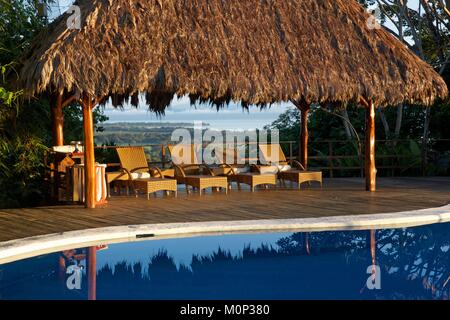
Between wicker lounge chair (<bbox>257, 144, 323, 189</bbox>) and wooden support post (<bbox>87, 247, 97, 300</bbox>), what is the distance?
5.36 metres

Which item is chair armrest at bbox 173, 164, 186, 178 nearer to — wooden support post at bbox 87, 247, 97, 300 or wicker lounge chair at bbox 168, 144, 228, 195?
wicker lounge chair at bbox 168, 144, 228, 195

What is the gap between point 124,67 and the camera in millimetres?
9203

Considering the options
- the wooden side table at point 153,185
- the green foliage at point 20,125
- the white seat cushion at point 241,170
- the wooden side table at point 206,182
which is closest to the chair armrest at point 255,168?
the white seat cushion at point 241,170

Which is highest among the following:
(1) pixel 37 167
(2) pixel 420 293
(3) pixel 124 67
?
(3) pixel 124 67

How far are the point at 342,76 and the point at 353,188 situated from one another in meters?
2.36

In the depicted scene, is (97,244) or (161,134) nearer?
(97,244)

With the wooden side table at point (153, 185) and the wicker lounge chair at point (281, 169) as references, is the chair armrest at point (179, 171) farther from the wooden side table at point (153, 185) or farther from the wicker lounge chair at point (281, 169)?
the wicker lounge chair at point (281, 169)

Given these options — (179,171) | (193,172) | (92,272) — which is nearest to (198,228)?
(92,272)

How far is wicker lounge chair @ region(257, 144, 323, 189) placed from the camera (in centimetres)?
1191

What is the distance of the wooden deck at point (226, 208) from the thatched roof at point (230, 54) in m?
1.62

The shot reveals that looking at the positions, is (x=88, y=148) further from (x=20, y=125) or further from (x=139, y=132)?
(x=139, y=132)

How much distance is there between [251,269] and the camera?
6.72 metres
